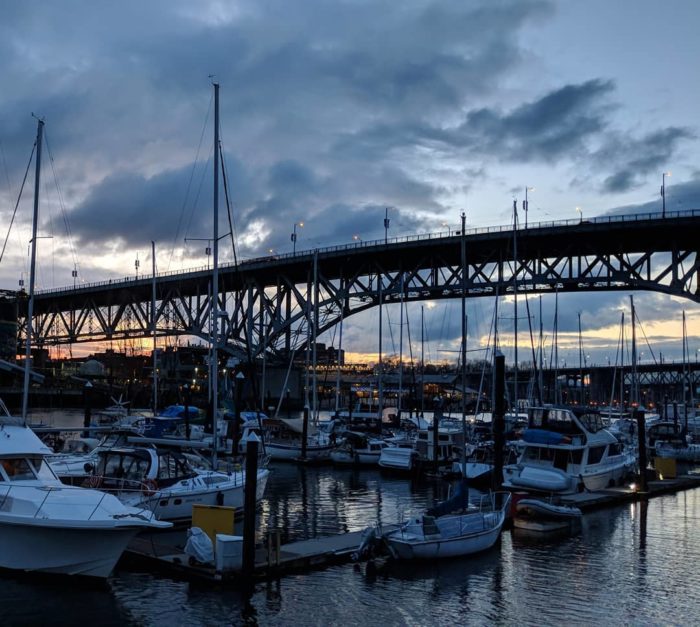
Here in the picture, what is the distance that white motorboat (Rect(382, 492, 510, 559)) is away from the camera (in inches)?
837

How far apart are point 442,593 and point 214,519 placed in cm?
619

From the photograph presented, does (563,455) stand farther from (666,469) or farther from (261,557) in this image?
(261,557)

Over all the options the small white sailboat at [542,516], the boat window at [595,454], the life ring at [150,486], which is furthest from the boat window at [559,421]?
the life ring at [150,486]

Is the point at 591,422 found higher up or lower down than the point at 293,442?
higher up

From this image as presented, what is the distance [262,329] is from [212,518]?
246 feet

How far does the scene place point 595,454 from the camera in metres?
35.5

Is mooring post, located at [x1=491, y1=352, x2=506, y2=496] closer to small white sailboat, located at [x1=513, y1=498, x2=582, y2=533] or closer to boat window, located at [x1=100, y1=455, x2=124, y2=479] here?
small white sailboat, located at [x1=513, y1=498, x2=582, y2=533]

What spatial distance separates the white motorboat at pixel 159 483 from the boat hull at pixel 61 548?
173 inches

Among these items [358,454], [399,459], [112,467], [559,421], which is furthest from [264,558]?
[358,454]

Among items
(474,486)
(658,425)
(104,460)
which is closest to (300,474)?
(474,486)

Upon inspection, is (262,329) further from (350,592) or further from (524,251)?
(350,592)

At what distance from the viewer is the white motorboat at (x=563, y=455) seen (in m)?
33.2

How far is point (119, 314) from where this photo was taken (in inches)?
4690

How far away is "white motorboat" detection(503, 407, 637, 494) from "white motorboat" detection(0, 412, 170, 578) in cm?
1965
